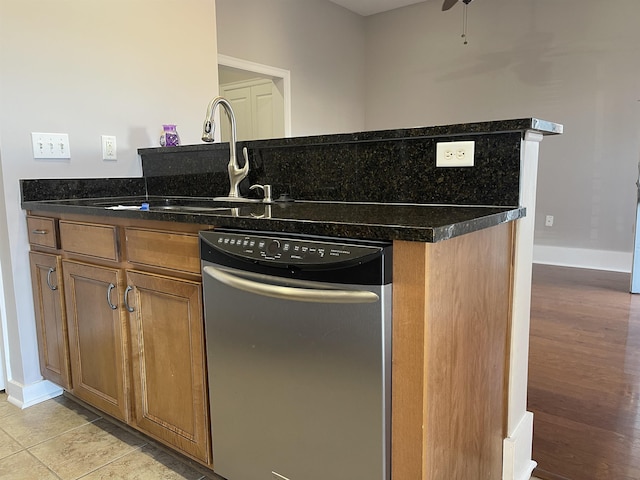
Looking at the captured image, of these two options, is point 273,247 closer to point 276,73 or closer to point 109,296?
point 109,296

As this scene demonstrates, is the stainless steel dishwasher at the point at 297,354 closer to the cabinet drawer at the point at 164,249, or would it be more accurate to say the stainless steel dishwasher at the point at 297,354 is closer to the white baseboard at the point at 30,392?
the cabinet drawer at the point at 164,249

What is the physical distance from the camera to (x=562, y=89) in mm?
4617

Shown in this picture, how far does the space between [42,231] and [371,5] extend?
4.68 m

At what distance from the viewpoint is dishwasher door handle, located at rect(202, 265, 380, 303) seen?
1.04m

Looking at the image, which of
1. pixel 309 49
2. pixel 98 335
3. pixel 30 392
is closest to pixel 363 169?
pixel 98 335

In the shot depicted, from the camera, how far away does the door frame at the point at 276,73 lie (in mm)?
4173

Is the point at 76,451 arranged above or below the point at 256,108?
below

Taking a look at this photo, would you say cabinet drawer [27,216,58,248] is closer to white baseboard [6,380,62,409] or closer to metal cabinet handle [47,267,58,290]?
metal cabinet handle [47,267,58,290]

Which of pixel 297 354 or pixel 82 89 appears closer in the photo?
pixel 297 354

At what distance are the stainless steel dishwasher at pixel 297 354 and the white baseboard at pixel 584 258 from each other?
438 centimetres

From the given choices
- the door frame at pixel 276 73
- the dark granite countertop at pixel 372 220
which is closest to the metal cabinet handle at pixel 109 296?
the dark granite countertop at pixel 372 220

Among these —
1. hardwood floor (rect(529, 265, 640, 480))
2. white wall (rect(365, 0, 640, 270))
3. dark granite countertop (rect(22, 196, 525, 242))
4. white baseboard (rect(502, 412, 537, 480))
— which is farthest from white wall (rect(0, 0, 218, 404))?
white wall (rect(365, 0, 640, 270))

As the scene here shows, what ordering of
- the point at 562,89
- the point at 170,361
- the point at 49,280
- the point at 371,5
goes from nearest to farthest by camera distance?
the point at 170,361
the point at 49,280
the point at 562,89
the point at 371,5

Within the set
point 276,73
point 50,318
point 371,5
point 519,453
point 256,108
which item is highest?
point 371,5
